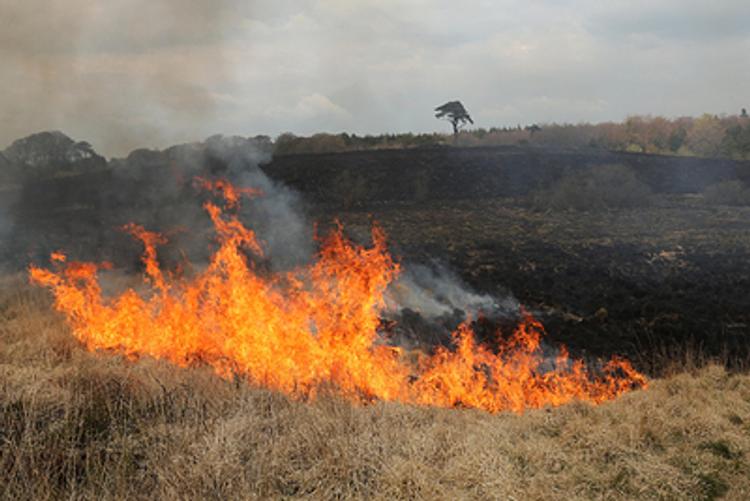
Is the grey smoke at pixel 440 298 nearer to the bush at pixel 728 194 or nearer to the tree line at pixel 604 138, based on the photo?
the bush at pixel 728 194

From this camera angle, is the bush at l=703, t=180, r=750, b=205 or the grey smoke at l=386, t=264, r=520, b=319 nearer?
the grey smoke at l=386, t=264, r=520, b=319

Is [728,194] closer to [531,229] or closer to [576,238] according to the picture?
[576,238]

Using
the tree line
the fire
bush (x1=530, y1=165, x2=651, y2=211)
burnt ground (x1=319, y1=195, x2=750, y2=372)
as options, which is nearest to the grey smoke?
burnt ground (x1=319, y1=195, x2=750, y2=372)

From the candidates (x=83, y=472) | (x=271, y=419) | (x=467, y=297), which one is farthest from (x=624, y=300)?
(x=83, y=472)

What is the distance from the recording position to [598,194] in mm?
24719

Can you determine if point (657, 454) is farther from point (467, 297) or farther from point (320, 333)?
point (467, 297)

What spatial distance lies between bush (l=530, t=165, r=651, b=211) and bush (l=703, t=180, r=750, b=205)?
2633 mm

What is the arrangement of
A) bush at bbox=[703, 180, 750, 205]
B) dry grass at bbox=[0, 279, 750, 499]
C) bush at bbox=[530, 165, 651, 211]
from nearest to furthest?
dry grass at bbox=[0, 279, 750, 499] → bush at bbox=[703, 180, 750, 205] → bush at bbox=[530, 165, 651, 211]

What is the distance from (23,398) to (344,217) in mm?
17005

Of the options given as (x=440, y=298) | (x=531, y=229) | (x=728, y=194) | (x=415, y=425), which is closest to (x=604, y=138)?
(x=728, y=194)

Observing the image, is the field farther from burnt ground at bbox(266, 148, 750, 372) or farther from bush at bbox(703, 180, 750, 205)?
bush at bbox(703, 180, 750, 205)

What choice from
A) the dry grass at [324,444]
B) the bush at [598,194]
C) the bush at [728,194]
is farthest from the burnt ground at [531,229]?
the dry grass at [324,444]

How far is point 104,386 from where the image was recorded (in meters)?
6.73

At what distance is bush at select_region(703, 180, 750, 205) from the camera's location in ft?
78.3
